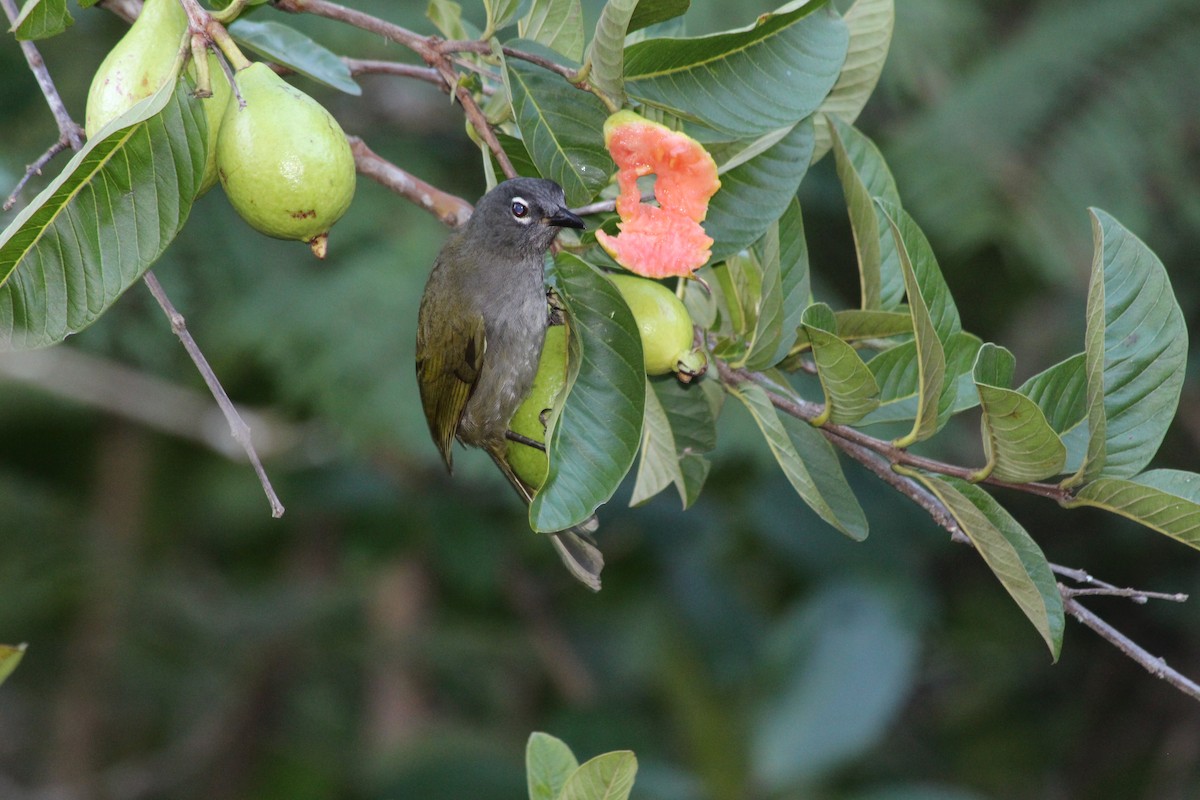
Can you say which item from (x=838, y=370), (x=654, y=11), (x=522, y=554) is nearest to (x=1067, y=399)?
(x=838, y=370)

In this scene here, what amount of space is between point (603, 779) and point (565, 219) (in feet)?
3.20

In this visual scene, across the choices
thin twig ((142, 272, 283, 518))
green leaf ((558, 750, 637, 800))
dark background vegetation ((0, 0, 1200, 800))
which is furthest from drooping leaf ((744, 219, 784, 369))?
dark background vegetation ((0, 0, 1200, 800))

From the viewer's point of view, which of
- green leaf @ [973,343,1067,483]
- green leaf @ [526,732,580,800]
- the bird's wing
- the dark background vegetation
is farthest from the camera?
the dark background vegetation

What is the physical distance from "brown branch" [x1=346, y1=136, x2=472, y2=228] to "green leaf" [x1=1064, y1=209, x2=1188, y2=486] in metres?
0.97

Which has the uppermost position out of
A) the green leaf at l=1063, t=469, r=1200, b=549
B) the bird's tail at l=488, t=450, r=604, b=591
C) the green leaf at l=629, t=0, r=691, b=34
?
the green leaf at l=629, t=0, r=691, b=34

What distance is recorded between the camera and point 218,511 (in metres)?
7.16

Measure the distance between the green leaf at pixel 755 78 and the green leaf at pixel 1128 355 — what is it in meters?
0.41

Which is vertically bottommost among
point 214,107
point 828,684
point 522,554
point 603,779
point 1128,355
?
point 522,554

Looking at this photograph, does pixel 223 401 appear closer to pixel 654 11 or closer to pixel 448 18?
pixel 654 11

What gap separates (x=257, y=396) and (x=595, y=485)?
14.6 feet

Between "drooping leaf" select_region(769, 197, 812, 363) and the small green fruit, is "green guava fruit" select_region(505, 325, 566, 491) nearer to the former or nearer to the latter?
"drooping leaf" select_region(769, 197, 812, 363)

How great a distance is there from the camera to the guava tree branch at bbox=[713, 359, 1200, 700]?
5.06ft

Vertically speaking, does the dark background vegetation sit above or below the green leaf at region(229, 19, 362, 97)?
below

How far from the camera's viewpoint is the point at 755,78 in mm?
1606
